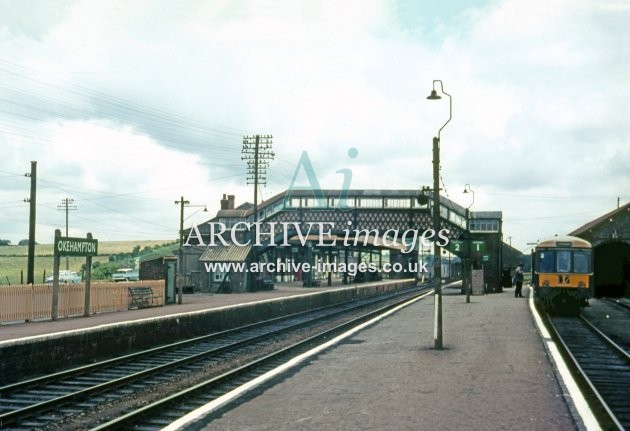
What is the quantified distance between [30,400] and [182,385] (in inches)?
95.2

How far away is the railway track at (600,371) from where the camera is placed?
367 inches

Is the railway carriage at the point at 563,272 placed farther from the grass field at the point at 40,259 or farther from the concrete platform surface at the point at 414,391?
the grass field at the point at 40,259

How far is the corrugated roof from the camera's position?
50.0m

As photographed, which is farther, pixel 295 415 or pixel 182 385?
pixel 182 385

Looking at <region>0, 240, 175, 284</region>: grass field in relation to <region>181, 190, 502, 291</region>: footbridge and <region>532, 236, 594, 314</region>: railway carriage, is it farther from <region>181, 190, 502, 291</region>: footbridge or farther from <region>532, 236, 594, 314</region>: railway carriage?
<region>532, 236, 594, 314</region>: railway carriage

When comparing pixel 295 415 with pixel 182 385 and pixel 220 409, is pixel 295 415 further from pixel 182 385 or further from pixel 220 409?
pixel 182 385

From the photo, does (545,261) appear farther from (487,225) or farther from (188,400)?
(487,225)

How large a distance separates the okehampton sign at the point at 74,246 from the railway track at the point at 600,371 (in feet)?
54.2

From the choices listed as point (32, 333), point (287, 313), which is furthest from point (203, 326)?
point (287, 313)

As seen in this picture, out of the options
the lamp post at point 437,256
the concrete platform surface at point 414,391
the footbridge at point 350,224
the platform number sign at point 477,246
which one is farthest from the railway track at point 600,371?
the footbridge at point 350,224

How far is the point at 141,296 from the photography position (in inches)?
1257

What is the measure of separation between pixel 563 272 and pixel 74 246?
17913mm

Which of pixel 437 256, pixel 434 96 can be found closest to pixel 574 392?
pixel 437 256

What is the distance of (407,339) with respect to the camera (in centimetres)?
1720
